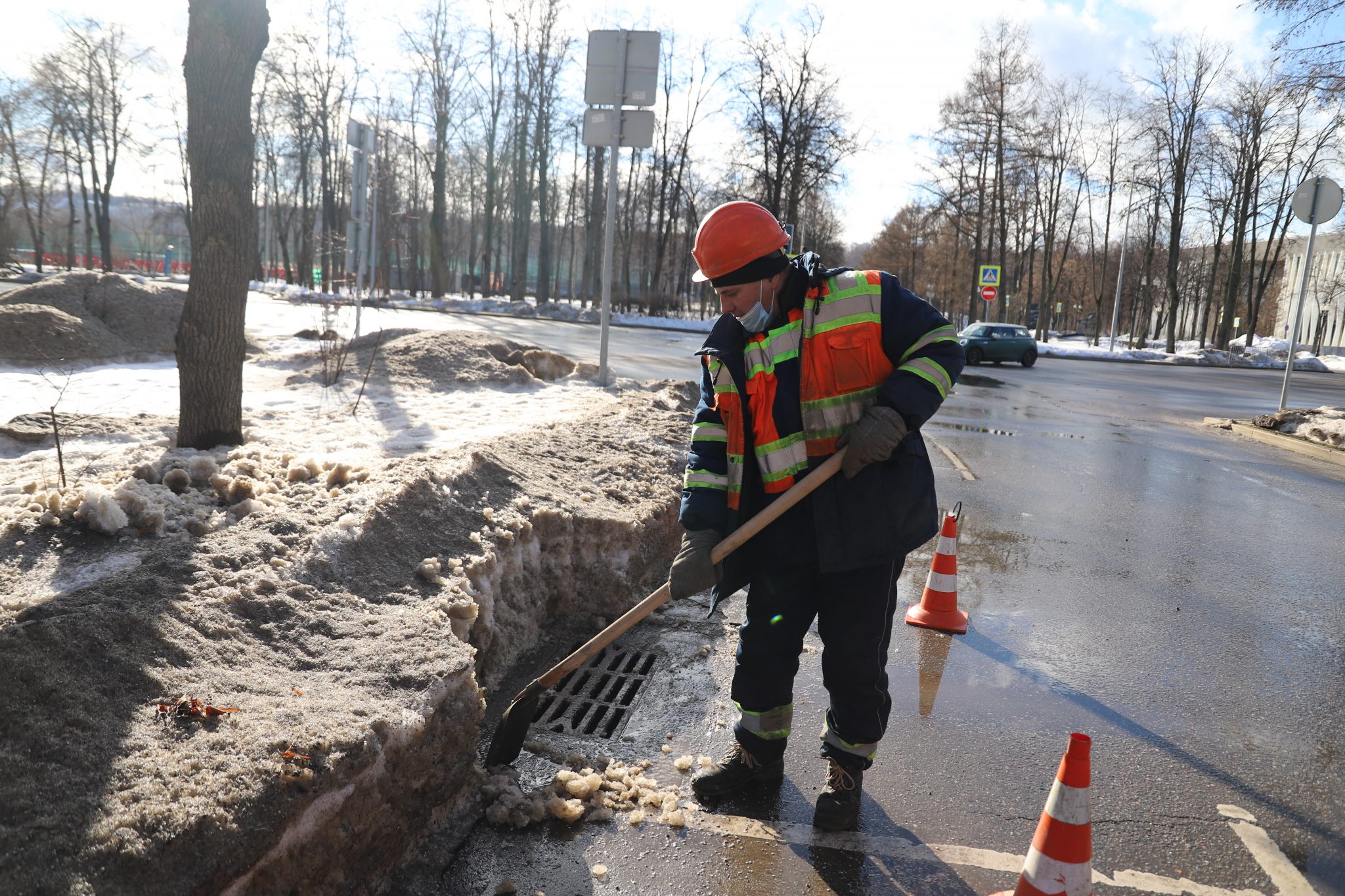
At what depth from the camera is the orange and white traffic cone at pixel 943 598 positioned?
4168 millimetres

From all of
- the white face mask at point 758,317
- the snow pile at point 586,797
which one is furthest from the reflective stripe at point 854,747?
the white face mask at point 758,317

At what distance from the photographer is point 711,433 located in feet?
9.04

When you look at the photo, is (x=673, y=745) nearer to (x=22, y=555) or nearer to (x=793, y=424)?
(x=793, y=424)

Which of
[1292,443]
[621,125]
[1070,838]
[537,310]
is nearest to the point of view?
[1070,838]

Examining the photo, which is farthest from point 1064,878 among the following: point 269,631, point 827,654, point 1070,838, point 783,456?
point 269,631

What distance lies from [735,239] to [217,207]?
10.6ft

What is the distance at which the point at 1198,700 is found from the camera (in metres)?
3.49

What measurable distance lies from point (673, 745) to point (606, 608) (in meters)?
1.27

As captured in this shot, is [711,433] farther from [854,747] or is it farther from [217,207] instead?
[217,207]

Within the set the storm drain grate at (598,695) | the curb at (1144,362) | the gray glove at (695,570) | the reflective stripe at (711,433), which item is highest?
the curb at (1144,362)

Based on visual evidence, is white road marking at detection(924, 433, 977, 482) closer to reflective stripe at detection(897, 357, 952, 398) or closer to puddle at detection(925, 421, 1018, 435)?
puddle at detection(925, 421, 1018, 435)

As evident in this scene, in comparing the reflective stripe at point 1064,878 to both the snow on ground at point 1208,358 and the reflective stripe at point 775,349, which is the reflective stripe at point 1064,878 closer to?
the reflective stripe at point 775,349

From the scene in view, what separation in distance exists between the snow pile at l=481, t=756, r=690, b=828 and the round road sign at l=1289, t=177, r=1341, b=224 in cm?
1315

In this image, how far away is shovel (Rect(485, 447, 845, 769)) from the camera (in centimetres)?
256
